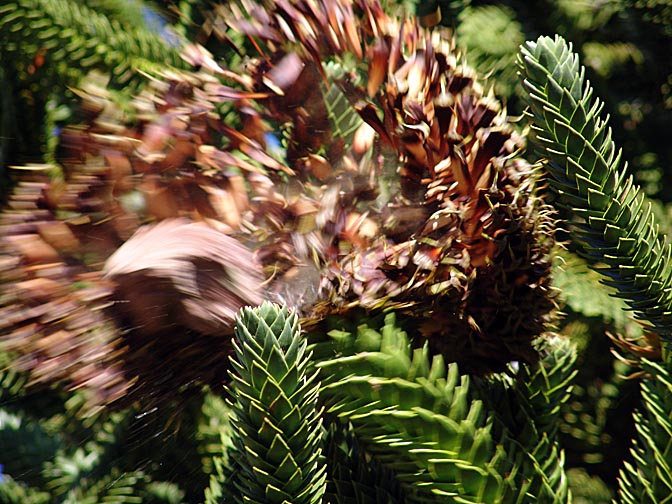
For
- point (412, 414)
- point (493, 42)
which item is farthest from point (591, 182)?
point (493, 42)

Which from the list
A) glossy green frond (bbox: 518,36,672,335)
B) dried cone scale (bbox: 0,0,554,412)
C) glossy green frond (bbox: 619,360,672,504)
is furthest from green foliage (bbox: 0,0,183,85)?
glossy green frond (bbox: 619,360,672,504)

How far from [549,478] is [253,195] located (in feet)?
0.94

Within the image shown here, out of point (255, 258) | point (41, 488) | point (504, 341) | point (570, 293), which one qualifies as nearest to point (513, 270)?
point (504, 341)

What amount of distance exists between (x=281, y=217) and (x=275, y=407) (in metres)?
0.11

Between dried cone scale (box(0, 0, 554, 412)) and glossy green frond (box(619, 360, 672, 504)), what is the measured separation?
0.13 metres

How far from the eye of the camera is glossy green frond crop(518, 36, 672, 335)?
0.41 metres

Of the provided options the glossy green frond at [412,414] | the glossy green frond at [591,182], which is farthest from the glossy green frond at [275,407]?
the glossy green frond at [591,182]

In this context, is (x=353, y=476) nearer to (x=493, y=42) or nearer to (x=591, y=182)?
(x=591, y=182)

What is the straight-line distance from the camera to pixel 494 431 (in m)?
0.49

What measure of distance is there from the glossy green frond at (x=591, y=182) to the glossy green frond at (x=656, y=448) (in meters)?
0.08

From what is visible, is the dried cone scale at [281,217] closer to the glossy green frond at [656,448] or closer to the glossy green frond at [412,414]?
the glossy green frond at [412,414]

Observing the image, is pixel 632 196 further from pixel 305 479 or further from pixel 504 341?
pixel 305 479

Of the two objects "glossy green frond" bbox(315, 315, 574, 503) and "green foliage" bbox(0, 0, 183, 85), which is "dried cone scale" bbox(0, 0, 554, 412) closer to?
"glossy green frond" bbox(315, 315, 574, 503)

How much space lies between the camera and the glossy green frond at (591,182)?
41 centimetres
